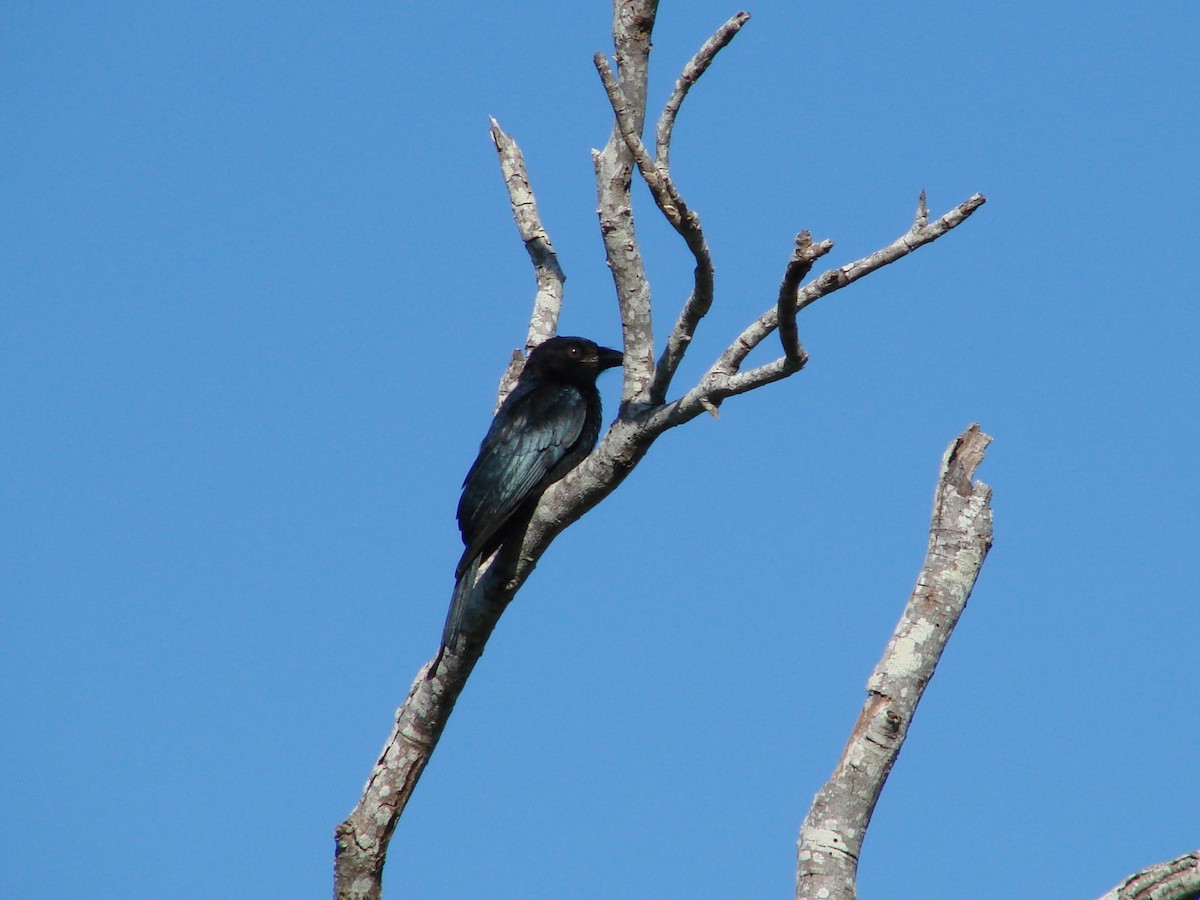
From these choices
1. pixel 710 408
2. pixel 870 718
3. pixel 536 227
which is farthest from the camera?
pixel 536 227

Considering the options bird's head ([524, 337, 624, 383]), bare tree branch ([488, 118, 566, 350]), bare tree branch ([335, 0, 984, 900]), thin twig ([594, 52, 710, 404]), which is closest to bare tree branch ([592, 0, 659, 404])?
bare tree branch ([335, 0, 984, 900])

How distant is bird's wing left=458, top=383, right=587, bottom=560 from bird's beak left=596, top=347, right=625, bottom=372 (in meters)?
0.58

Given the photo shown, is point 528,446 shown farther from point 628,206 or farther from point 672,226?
point 672,226

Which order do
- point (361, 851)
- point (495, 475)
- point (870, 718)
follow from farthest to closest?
point (495, 475)
point (361, 851)
point (870, 718)

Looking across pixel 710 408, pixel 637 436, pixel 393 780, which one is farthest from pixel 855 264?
pixel 393 780

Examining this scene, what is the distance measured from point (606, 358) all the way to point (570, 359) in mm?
271

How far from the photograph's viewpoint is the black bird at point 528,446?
612cm

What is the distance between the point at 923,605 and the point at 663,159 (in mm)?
1936

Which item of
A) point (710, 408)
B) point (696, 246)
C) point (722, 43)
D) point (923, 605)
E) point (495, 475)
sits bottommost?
point (923, 605)

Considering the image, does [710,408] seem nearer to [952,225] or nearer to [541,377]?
[952,225]

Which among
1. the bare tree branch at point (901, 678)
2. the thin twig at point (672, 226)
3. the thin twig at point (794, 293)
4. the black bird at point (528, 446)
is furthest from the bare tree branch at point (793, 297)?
the black bird at point (528, 446)

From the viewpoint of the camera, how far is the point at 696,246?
183 inches

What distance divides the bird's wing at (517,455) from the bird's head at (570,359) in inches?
13.5

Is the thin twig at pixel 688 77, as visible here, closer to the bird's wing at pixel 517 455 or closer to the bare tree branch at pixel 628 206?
the bare tree branch at pixel 628 206
